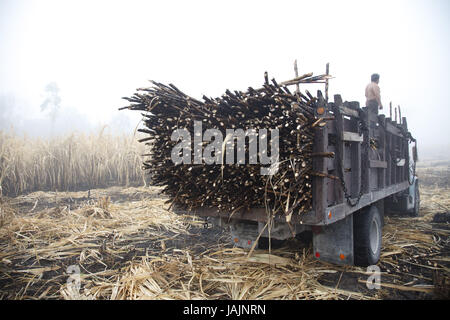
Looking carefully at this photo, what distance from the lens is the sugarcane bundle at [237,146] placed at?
9.06 feet

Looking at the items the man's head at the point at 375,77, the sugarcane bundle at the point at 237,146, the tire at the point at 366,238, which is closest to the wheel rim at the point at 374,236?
the tire at the point at 366,238

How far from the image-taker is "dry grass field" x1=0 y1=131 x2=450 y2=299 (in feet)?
10.0

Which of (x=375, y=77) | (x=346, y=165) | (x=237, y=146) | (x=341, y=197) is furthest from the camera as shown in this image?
(x=375, y=77)

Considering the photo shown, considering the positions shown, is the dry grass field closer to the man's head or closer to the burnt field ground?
the burnt field ground

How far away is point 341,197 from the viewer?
3119 millimetres

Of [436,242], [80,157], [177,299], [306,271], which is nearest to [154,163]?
[177,299]

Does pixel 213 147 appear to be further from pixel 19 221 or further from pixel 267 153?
pixel 19 221

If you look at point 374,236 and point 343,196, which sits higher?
point 343,196

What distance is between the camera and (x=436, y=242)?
15.2 ft

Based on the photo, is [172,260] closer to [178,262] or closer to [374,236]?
[178,262]

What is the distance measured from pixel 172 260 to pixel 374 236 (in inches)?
110

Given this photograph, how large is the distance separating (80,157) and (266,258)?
8052 mm

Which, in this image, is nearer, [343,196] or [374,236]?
[343,196]

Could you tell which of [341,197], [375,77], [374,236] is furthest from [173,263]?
[375,77]
